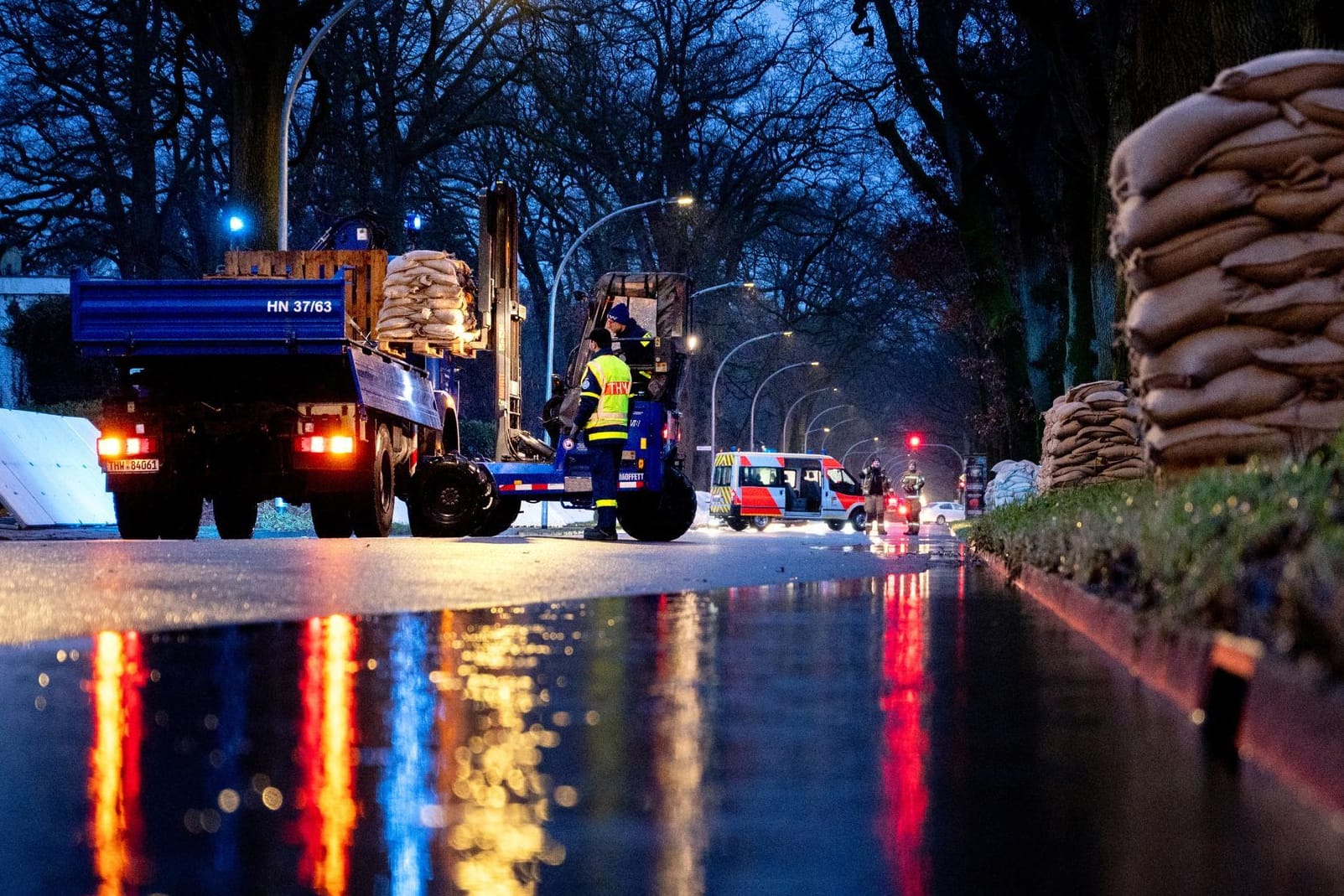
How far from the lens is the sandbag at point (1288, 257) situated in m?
9.12

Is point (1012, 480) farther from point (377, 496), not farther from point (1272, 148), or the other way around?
point (1272, 148)

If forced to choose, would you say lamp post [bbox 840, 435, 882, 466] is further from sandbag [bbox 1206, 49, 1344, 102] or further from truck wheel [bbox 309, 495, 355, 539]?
sandbag [bbox 1206, 49, 1344, 102]

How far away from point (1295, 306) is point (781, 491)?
38.5 metres

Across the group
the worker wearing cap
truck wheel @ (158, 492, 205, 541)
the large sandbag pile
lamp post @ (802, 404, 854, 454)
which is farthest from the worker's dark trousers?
lamp post @ (802, 404, 854, 454)

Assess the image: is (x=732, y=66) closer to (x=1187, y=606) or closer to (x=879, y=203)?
(x=879, y=203)

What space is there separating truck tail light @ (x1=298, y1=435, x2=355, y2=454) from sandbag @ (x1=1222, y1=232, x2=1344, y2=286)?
11134 mm

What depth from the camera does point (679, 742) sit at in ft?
17.6

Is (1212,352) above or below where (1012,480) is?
below

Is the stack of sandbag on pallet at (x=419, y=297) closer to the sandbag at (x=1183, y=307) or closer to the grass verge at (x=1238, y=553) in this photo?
the grass verge at (x=1238, y=553)

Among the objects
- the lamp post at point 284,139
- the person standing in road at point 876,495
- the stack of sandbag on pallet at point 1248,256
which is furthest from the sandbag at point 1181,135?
the person standing in road at point 876,495

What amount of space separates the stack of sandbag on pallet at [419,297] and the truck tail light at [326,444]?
8.17ft

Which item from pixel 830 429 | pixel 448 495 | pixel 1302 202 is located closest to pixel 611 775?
pixel 1302 202

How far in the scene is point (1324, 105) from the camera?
905 centimetres

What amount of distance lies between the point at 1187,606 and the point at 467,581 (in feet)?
21.7
